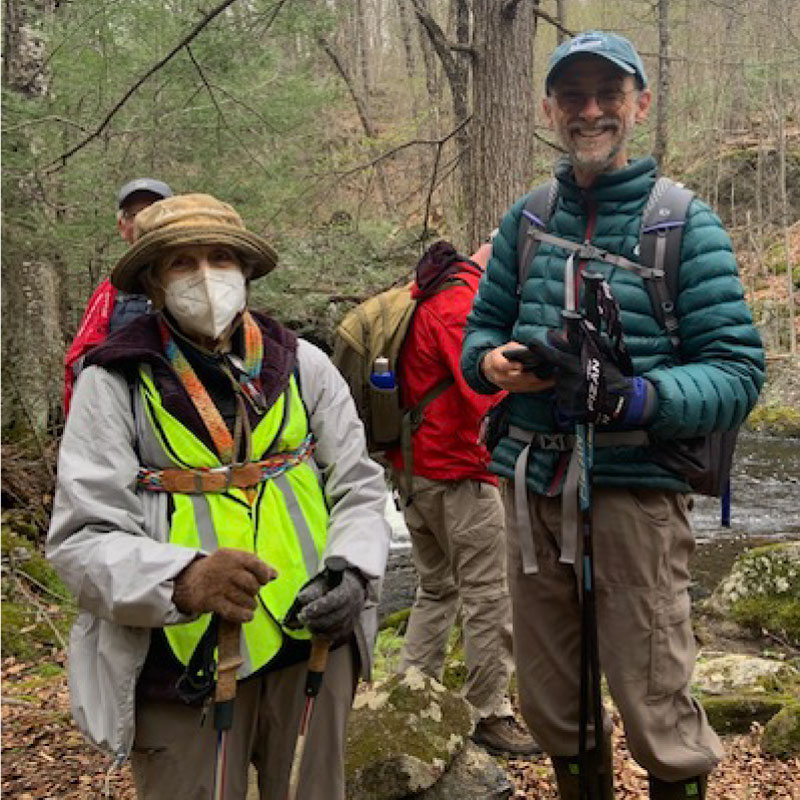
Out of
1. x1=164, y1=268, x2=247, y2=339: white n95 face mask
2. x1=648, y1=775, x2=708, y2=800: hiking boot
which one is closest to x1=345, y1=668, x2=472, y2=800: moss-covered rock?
x1=648, y1=775, x2=708, y2=800: hiking boot

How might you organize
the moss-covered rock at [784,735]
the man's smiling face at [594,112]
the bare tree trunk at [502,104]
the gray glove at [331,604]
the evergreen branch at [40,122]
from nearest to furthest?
the gray glove at [331,604], the man's smiling face at [594,112], the moss-covered rock at [784,735], the bare tree trunk at [502,104], the evergreen branch at [40,122]

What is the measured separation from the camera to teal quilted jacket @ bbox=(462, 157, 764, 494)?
2.53m

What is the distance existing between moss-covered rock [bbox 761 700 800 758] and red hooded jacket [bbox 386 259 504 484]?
1.68m

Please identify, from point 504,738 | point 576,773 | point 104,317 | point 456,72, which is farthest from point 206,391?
point 456,72

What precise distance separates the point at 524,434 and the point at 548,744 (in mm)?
1063

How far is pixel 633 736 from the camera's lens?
2727 mm

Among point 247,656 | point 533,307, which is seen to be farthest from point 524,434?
point 247,656

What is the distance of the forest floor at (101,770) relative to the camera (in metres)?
3.75

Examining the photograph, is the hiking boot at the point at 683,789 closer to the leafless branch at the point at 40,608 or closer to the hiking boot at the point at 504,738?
the hiking boot at the point at 504,738

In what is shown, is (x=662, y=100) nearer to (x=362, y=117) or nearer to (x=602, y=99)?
(x=362, y=117)

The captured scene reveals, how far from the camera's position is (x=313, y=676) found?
7.52 feet

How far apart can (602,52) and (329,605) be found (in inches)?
71.4

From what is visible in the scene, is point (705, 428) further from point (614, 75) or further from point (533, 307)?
point (614, 75)

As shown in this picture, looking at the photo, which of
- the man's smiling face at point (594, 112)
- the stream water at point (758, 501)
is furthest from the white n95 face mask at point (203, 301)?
the stream water at point (758, 501)
